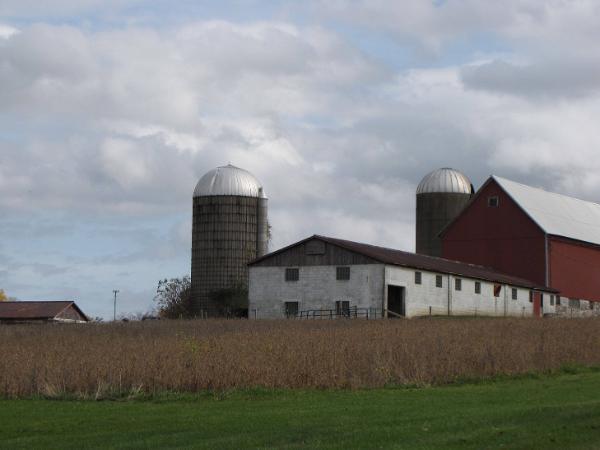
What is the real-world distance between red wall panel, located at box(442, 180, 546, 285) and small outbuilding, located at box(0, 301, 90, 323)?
27.7m

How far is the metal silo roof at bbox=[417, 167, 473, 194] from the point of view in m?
80.6

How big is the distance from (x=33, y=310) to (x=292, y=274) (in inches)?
1100

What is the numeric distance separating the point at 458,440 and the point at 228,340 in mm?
16714

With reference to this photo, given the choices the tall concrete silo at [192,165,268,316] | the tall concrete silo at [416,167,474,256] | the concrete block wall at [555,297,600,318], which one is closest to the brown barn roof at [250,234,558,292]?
the concrete block wall at [555,297,600,318]

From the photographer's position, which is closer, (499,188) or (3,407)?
(3,407)

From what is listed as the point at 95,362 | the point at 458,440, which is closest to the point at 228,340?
the point at 95,362

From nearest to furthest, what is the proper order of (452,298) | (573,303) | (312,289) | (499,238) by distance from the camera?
(312,289) < (452,298) < (499,238) < (573,303)

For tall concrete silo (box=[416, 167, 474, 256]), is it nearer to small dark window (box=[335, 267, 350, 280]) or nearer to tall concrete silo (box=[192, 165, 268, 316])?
tall concrete silo (box=[192, 165, 268, 316])

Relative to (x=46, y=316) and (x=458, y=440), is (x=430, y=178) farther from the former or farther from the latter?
(x=458, y=440)

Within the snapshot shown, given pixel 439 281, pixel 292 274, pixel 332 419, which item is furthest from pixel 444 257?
pixel 332 419

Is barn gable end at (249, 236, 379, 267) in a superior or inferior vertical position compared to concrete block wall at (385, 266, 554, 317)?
superior

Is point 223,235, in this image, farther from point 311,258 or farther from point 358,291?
point 358,291

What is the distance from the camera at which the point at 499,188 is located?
70562 millimetres

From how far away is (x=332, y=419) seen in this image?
17.9m
